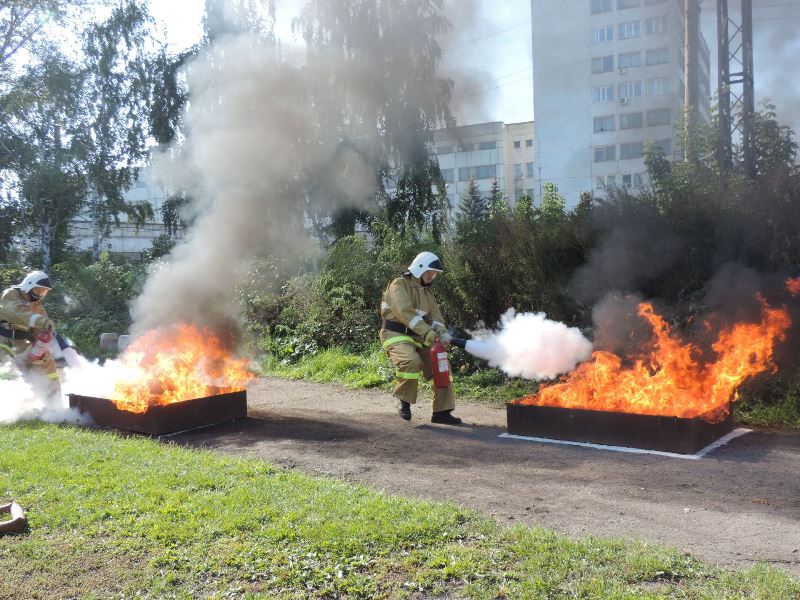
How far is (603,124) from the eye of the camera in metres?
21.6

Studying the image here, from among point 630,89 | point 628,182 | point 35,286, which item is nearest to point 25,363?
point 35,286

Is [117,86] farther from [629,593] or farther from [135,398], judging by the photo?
→ [629,593]

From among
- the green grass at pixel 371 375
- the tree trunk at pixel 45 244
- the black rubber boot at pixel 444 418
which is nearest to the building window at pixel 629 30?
the green grass at pixel 371 375

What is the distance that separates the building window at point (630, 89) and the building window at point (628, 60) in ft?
1.52

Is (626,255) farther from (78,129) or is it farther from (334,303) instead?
(78,129)

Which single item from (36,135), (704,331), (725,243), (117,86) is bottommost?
(704,331)

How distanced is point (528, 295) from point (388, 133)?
590 cm

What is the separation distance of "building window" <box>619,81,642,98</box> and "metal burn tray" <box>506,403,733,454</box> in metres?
12.1

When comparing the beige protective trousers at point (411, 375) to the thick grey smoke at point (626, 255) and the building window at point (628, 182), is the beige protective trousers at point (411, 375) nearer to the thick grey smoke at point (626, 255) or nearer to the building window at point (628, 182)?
the thick grey smoke at point (626, 255)

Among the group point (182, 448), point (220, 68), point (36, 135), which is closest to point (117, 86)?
point (36, 135)

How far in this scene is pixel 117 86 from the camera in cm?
2231

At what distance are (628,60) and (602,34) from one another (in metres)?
1.67

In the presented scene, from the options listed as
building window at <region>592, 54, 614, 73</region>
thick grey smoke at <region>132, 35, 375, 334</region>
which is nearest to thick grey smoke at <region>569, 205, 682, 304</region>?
thick grey smoke at <region>132, 35, 375, 334</region>

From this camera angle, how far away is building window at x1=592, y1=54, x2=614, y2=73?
18312 millimetres
